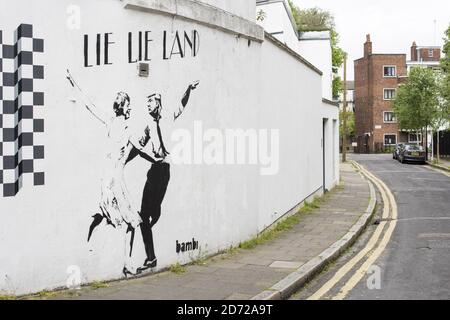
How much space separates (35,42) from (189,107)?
2628 mm

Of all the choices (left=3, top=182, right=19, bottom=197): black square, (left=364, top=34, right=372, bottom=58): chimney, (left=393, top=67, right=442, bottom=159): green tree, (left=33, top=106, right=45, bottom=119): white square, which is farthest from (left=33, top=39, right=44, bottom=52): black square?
(left=364, top=34, right=372, bottom=58): chimney

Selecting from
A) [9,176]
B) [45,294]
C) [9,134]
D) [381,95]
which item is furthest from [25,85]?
[381,95]

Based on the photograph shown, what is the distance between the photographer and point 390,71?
65.1 meters

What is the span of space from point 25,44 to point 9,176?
1500 millimetres

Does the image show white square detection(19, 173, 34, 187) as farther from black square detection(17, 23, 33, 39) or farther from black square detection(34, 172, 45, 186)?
black square detection(17, 23, 33, 39)

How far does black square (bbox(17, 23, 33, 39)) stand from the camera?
18.4ft

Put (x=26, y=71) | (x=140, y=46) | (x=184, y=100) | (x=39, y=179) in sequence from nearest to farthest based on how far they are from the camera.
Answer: (x=26, y=71) → (x=39, y=179) → (x=140, y=46) → (x=184, y=100)

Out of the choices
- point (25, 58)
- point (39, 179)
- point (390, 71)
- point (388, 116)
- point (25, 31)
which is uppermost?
point (390, 71)

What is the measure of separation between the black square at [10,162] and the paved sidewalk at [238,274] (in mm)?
1568

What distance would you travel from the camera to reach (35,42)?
574 centimetres

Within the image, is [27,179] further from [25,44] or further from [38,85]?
[25,44]

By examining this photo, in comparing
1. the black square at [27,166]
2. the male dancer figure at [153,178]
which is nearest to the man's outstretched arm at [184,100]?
the male dancer figure at [153,178]
